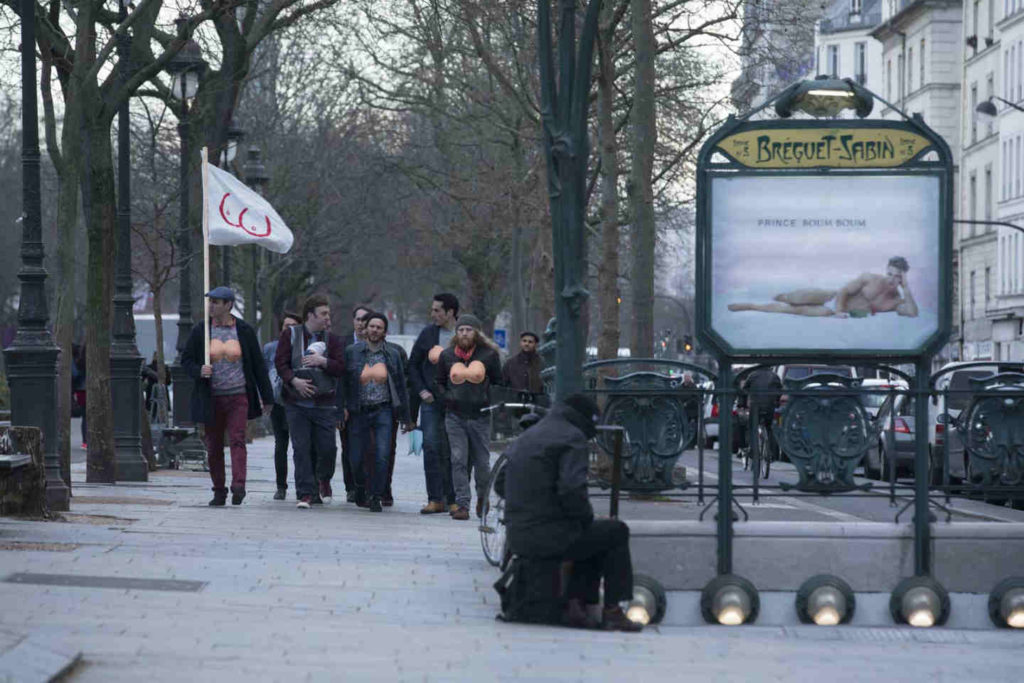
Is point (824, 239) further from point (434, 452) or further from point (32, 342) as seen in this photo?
point (32, 342)

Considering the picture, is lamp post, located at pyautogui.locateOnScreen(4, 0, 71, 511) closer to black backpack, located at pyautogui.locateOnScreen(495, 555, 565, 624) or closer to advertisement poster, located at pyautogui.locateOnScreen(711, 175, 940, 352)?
black backpack, located at pyautogui.locateOnScreen(495, 555, 565, 624)

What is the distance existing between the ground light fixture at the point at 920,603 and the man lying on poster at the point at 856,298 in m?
1.57

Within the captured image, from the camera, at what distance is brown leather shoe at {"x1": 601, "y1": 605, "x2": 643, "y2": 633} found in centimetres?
980

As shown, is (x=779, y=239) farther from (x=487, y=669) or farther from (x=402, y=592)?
(x=487, y=669)

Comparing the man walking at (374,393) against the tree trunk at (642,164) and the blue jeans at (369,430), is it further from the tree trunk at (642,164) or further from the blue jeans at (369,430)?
the tree trunk at (642,164)

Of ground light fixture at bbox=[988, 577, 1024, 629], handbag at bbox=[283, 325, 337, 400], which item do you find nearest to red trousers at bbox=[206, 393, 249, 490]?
handbag at bbox=[283, 325, 337, 400]

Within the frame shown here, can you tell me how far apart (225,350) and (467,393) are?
80.5 inches

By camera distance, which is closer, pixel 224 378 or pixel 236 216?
pixel 224 378

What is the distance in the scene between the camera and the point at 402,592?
423 inches

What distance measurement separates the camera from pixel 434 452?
16.3m

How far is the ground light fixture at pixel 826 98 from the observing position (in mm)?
11000

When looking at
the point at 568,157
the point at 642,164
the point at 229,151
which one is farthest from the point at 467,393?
the point at 229,151

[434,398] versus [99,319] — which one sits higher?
[99,319]

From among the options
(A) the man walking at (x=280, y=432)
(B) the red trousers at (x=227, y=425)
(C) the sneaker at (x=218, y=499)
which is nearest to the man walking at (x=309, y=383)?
(B) the red trousers at (x=227, y=425)
